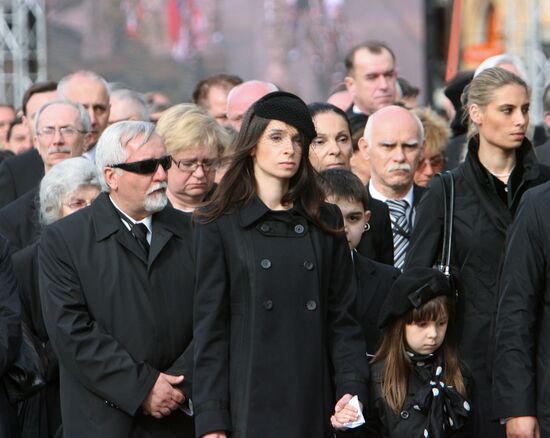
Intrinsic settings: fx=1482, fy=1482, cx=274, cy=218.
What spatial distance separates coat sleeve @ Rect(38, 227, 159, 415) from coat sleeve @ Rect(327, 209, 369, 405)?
79 centimetres

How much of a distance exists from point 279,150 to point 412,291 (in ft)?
2.97

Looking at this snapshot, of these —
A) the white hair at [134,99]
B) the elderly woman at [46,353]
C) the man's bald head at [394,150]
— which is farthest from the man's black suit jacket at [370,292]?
the white hair at [134,99]

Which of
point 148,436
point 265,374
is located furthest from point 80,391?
point 265,374

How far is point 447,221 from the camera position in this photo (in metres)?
6.74

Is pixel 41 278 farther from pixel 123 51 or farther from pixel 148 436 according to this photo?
pixel 123 51

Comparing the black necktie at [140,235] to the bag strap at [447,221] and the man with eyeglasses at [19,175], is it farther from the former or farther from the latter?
the man with eyeglasses at [19,175]

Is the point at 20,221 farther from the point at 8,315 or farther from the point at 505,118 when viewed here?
the point at 505,118

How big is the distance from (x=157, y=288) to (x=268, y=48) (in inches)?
668

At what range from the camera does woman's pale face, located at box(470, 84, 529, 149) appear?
6953mm

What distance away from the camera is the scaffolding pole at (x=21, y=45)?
20.8 meters

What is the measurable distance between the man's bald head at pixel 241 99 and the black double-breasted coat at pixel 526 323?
3.62m

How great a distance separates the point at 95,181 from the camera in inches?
296

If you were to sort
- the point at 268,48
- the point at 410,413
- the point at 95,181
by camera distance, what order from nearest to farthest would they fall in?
the point at 410,413
the point at 95,181
the point at 268,48

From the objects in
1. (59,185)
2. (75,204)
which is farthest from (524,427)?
(59,185)
